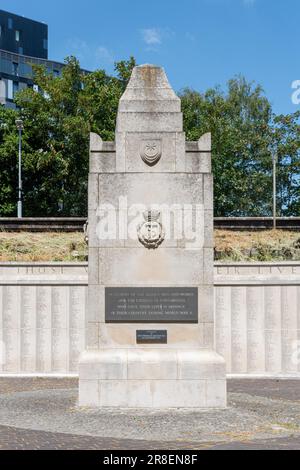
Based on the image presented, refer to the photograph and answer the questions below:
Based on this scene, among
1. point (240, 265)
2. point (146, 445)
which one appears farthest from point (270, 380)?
point (146, 445)

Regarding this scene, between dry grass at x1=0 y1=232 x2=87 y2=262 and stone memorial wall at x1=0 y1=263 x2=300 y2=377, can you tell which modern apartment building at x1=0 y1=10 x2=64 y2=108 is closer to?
dry grass at x1=0 y1=232 x2=87 y2=262

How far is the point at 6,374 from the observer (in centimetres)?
1941

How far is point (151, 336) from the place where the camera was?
13.6m

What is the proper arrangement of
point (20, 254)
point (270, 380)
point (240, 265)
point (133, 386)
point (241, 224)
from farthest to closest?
point (241, 224) < point (20, 254) < point (240, 265) < point (270, 380) < point (133, 386)

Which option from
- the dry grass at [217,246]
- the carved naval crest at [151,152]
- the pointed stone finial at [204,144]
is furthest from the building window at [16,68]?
the pointed stone finial at [204,144]

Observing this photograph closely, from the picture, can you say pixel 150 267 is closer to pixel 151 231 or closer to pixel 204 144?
pixel 151 231

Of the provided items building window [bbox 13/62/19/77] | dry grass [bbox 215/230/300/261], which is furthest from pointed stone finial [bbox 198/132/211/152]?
building window [bbox 13/62/19/77]

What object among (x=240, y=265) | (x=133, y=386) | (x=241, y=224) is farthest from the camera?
(x=241, y=224)

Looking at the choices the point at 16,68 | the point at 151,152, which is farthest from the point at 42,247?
the point at 16,68

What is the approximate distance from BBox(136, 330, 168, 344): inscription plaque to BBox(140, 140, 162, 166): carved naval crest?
126 inches

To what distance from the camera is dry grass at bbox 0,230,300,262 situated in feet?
87.6

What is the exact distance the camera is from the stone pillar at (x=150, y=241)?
44.9ft

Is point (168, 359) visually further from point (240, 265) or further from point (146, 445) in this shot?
point (240, 265)
